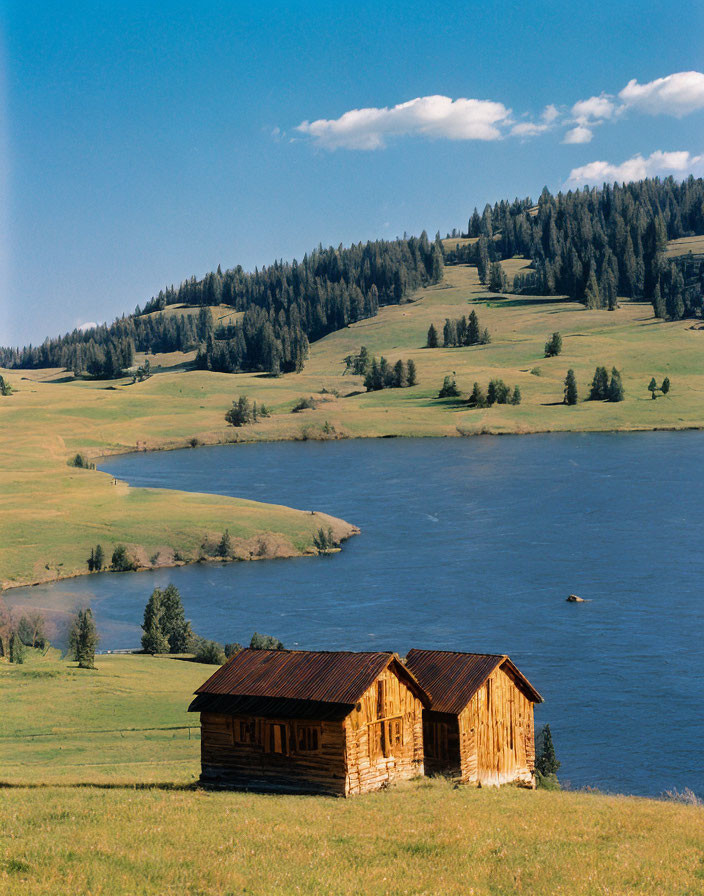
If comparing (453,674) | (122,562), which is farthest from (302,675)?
(122,562)

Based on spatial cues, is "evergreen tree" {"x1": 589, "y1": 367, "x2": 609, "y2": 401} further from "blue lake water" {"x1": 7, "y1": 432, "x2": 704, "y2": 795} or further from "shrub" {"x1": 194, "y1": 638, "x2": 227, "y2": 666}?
"shrub" {"x1": 194, "y1": 638, "x2": 227, "y2": 666}

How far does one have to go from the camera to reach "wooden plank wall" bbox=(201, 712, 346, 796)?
3203cm

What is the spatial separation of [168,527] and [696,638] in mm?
55416

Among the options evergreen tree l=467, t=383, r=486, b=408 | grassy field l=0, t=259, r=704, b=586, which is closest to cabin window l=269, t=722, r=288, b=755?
grassy field l=0, t=259, r=704, b=586

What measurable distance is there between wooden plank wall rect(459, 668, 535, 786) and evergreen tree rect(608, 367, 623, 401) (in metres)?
157

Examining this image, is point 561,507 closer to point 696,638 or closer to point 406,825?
point 696,638

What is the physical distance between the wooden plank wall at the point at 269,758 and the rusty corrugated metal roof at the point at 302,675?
87 centimetres

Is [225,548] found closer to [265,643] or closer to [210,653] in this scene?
[210,653]

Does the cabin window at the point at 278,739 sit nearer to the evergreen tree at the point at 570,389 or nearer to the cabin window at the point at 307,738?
the cabin window at the point at 307,738

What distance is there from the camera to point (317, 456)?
166500mm

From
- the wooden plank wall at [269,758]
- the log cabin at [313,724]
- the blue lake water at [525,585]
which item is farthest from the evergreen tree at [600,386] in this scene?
the wooden plank wall at [269,758]

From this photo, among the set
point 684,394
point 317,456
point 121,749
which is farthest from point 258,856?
point 684,394

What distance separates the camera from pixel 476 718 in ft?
119

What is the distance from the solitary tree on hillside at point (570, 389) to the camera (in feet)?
623
